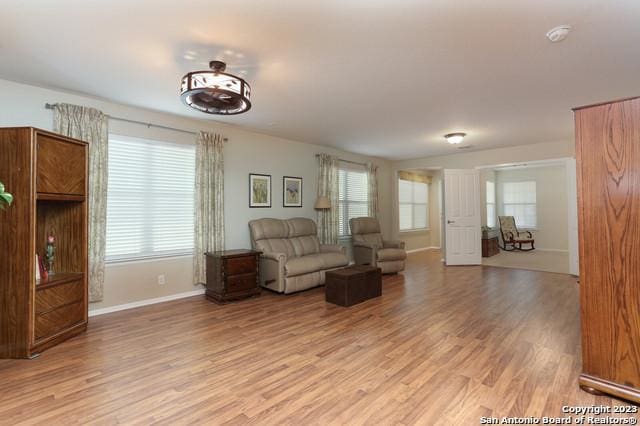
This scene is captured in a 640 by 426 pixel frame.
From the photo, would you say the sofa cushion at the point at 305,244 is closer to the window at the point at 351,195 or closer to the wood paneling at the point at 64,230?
the window at the point at 351,195

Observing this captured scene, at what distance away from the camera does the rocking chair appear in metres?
8.74

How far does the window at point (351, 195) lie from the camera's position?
6.61 m

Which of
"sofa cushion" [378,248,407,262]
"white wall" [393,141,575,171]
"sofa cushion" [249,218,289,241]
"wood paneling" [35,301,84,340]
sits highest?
"white wall" [393,141,575,171]

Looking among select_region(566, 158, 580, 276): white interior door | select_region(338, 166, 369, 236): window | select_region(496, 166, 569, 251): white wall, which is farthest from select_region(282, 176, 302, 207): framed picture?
select_region(496, 166, 569, 251): white wall

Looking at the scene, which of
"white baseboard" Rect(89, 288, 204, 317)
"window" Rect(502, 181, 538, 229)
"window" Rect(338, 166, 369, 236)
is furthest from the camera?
"window" Rect(502, 181, 538, 229)

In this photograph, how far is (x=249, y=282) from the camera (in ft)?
13.9

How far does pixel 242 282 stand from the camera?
414cm

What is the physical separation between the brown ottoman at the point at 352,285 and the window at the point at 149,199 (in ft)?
6.78

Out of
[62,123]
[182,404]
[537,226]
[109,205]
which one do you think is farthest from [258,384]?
[537,226]

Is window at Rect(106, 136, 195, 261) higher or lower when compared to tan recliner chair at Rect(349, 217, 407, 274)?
higher

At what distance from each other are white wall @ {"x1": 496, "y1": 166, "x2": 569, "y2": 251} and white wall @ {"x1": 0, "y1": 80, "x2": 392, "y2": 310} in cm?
652

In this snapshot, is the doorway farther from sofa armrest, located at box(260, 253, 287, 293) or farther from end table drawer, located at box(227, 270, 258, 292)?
end table drawer, located at box(227, 270, 258, 292)

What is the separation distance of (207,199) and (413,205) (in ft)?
20.7

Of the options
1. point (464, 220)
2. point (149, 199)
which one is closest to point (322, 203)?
point (149, 199)
